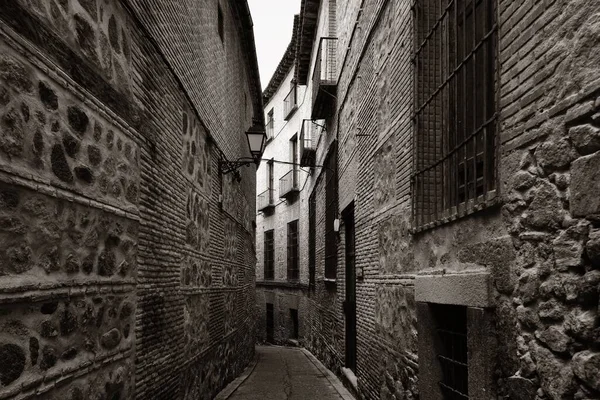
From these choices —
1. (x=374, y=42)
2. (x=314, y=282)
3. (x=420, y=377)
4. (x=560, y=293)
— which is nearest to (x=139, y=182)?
(x=420, y=377)

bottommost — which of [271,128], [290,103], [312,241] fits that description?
[312,241]

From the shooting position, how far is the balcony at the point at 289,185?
812 inches

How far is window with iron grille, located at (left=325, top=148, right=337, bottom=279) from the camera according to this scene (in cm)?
1129

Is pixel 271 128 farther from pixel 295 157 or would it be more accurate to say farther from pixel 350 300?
pixel 350 300

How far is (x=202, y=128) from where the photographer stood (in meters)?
7.51

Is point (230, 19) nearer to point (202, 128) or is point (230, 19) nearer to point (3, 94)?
point (202, 128)

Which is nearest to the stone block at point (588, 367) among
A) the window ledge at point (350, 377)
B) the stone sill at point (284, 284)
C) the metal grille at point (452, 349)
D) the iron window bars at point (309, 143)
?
the metal grille at point (452, 349)

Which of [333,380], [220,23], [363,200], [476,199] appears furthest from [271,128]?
[476,199]

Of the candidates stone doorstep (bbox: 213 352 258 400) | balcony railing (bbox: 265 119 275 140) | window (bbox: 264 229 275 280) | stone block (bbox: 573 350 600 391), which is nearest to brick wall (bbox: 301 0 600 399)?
stone block (bbox: 573 350 600 391)

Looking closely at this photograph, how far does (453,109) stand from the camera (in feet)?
14.6

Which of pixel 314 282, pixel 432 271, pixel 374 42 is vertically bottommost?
pixel 314 282

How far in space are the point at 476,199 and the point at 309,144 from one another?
44.9 feet

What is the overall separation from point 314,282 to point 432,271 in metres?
11.0

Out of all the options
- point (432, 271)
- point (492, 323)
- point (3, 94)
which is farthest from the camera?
point (432, 271)
